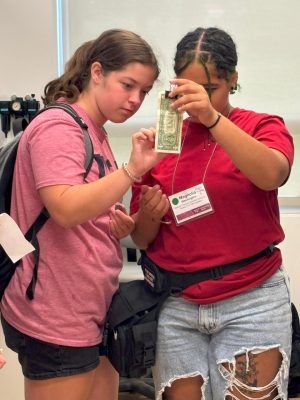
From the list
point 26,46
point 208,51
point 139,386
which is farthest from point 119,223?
point 26,46

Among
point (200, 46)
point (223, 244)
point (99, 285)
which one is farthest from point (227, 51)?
point (99, 285)

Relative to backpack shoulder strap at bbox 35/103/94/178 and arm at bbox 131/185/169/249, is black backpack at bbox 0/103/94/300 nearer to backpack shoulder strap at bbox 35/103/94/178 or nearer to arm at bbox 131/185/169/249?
backpack shoulder strap at bbox 35/103/94/178

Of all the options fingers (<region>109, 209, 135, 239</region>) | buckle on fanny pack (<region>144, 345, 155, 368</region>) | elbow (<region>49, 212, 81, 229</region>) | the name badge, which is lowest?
buckle on fanny pack (<region>144, 345, 155, 368</region>)

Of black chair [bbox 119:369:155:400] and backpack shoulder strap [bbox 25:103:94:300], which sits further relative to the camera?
black chair [bbox 119:369:155:400]

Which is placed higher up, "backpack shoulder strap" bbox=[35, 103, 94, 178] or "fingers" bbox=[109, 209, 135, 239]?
"backpack shoulder strap" bbox=[35, 103, 94, 178]

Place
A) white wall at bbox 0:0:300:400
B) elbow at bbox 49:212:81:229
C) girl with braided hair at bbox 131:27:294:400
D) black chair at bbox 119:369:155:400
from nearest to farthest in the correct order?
elbow at bbox 49:212:81:229, girl with braided hair at bbox 131:27:294:400, black chair at bbox 119:369:155:400, white wall at bbox 0:0:300:400

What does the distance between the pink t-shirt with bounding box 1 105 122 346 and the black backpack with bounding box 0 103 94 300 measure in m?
0.01

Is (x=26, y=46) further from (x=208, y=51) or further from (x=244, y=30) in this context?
(x=208, y=51)

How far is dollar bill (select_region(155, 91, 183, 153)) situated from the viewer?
46.4 inches

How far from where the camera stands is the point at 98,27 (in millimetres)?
2791

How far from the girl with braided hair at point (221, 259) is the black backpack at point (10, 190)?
0.23m

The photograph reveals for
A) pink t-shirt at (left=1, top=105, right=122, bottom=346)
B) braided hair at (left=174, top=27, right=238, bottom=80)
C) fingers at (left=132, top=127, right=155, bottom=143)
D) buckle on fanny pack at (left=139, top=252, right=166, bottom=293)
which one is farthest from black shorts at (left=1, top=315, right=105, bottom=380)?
braided hair at (left=174, top=27, right=238, bottom=80)

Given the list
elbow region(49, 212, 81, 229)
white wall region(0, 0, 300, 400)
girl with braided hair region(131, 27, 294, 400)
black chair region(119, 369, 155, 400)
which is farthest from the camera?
white wall region(0, 0, 300, 400)

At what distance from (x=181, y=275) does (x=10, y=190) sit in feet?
1.66
